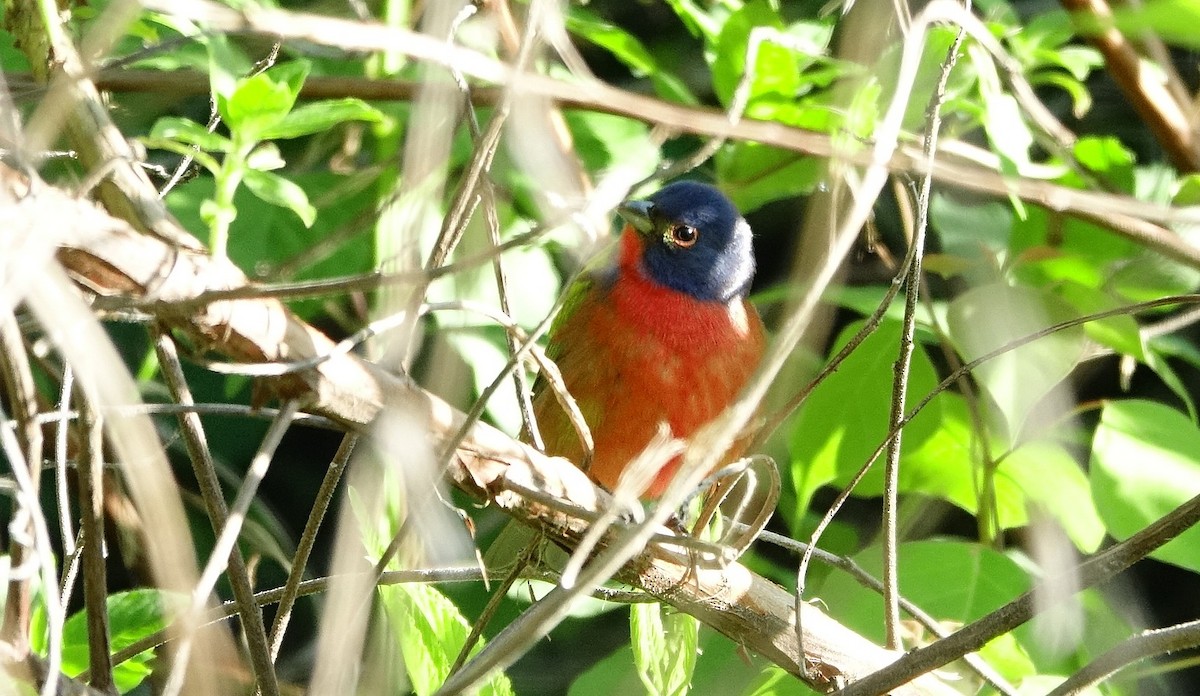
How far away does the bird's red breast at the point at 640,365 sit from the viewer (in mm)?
3531

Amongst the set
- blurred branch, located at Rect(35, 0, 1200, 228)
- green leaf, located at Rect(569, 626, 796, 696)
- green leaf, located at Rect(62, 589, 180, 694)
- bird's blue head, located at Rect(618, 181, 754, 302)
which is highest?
blurred branch, located at Rect(35, 0, 1200, 228)

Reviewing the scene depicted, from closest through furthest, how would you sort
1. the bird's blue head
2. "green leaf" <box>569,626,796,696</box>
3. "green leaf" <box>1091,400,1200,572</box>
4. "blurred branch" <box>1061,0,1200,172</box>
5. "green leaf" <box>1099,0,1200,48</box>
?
"green leaf" <box>1099,0,1200,48</box>, "green leaf" <box>1091,400,1200,572</box>, "green leaf" <box>569,626,796,696</box>, "blurred branch" <box>1061,0,1200,172</box>, the bird's blue head

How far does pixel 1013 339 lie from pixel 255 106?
150cm

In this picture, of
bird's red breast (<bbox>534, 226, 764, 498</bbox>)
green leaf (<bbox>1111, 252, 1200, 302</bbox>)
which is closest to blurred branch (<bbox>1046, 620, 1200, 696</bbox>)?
green leaf (<bbox>1111, 252, 1200, 302</bbox>)

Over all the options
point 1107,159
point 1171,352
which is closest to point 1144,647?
point 1107,159

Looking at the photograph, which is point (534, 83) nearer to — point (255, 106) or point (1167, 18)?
point (255, 106)

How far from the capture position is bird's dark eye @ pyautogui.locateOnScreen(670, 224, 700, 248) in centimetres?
406

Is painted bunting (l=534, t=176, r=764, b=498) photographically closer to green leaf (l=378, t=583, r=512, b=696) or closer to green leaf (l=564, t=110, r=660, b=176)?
green leaf (l=564, t=110, r=660, b=176)

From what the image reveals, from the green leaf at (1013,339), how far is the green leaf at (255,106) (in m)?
1.47

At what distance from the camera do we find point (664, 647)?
2.30 meters

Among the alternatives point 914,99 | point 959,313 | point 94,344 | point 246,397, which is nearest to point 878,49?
point 914,99

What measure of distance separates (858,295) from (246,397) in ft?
6.26

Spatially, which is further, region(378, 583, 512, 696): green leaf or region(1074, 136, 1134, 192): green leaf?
region(1074, 136, 1134, 192): green leaf

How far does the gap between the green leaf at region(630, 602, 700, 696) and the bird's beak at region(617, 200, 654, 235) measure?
1.89 meters
